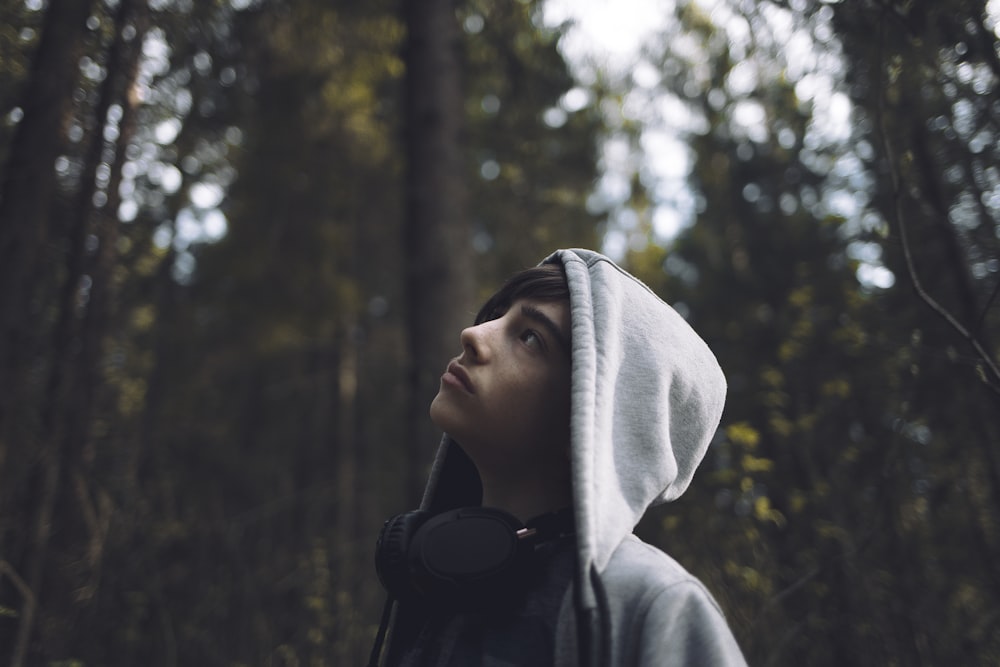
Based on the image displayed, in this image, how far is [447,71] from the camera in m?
5.20

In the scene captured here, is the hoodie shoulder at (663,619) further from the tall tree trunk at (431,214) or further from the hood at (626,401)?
the tall tree trunk at (431,214)

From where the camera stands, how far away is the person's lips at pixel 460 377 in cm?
167

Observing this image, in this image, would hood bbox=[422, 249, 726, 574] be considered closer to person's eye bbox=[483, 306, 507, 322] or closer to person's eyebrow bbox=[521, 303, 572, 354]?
person's eyebrow bbox=[521, 303, 572, 354]

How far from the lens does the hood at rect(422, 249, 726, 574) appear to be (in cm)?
145

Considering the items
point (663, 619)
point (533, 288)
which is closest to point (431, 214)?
point (533, 288)

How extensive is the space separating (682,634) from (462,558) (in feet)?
1.42

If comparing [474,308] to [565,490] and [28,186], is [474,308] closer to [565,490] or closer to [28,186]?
[28,186]

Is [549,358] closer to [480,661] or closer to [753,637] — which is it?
[480,661]

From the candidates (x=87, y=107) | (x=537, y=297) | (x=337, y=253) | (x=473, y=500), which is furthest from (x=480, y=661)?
(x=337, y=253)

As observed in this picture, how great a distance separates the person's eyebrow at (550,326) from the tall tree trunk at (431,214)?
2.73 meters

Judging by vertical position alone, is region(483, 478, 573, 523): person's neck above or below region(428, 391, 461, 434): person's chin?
below

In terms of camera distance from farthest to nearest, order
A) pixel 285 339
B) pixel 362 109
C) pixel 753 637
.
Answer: pixel 285 339 → pixel 362 109 → pixel 753 637

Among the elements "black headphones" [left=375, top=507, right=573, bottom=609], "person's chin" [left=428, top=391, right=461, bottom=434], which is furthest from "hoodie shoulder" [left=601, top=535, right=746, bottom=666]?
"person's chin" [left=428, top=391, right=461, bottom=434]

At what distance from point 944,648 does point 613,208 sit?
9.14 m
